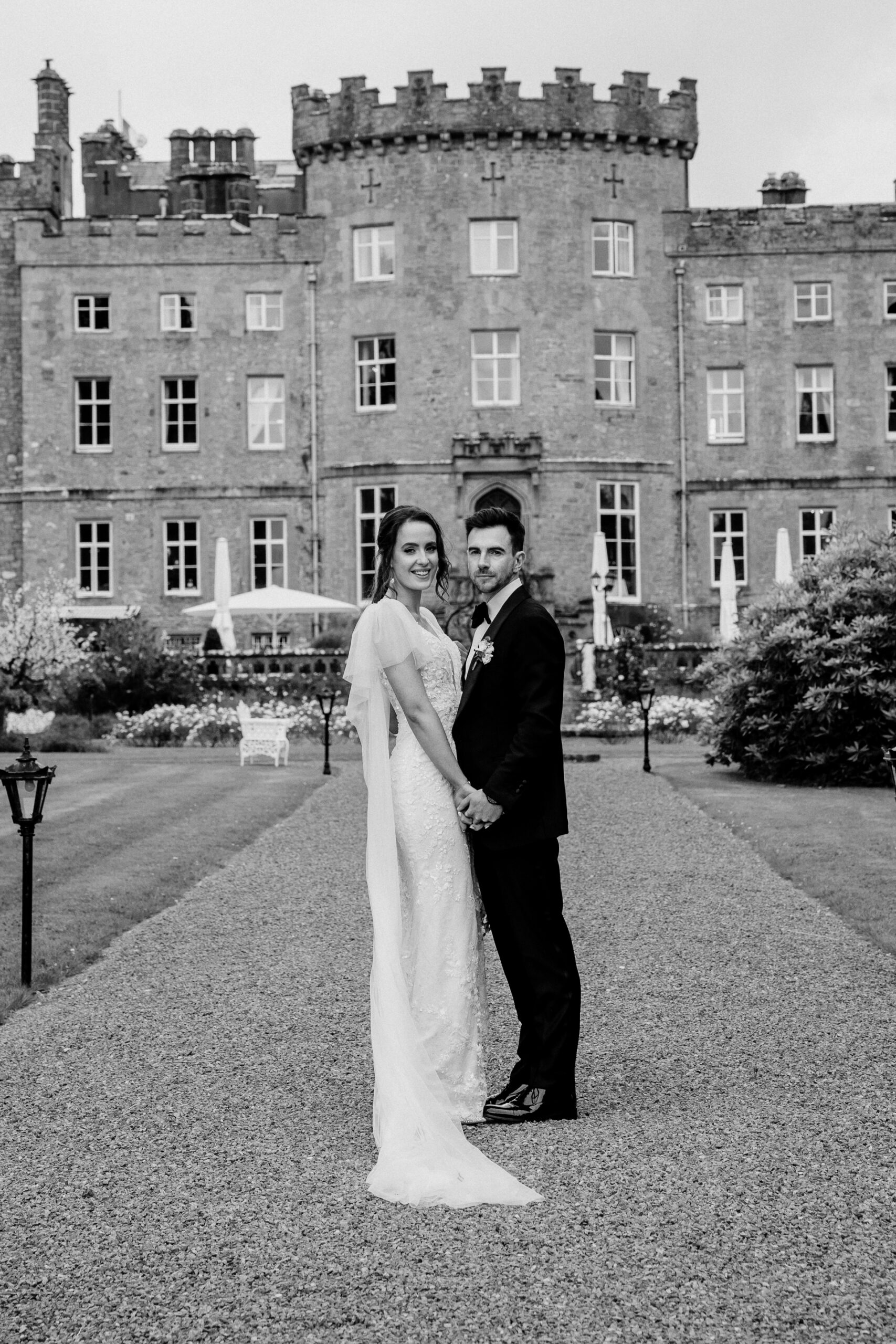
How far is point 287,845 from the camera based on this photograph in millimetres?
13891

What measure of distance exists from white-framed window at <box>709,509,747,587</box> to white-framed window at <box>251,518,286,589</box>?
949 centimetres

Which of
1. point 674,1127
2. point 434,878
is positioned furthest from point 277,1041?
point 674,1127

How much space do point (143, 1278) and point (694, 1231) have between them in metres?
1.46

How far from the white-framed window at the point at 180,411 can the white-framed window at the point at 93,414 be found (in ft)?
4.02

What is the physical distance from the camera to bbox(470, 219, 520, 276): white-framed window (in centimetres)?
3794

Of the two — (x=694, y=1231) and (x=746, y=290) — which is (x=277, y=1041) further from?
(x=746, y=290)

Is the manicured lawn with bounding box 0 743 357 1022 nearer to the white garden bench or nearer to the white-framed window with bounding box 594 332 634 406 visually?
the white garden bench

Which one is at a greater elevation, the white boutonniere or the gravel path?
the white boutonniere

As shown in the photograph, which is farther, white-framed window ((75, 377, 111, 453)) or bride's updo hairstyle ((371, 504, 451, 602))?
white-framed window ((75, 377, 111, 453))

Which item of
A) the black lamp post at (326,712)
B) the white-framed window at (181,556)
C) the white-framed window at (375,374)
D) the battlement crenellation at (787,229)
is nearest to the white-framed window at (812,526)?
the battlement crenellation at (787,229)

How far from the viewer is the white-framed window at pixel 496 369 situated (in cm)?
3788

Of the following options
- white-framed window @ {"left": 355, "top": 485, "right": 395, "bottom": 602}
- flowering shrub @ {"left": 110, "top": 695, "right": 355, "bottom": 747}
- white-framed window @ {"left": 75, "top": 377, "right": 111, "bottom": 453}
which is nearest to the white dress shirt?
flowering shrub @ {"left": 110, "top": 695, "right": 355, "bottom": 747}

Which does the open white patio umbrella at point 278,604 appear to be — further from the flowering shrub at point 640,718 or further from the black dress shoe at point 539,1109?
the black dress shoe at point 539,1109

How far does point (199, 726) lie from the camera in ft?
86.7
